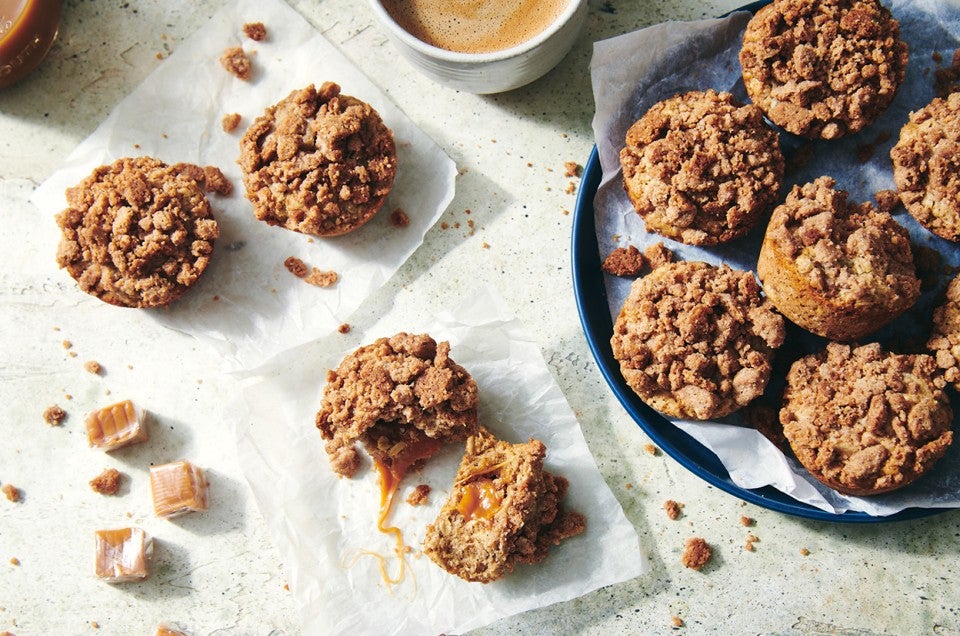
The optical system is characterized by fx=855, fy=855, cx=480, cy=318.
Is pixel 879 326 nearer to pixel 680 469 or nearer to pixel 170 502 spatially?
pixel 680 469

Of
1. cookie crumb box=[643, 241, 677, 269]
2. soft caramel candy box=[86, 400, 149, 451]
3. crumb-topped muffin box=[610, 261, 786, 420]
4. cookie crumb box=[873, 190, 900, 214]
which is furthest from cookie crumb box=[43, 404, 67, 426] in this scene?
cookie crumb box=[873, 190, 900, 214]

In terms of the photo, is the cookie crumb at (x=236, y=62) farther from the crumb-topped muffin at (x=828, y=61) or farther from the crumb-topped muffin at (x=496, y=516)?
the crumb-topped muffin at (x=828, y=61)

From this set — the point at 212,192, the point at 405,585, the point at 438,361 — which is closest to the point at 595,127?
the point at 438,361

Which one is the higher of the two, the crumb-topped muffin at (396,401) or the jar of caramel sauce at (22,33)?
the jar of caramel sauce at (22,33)

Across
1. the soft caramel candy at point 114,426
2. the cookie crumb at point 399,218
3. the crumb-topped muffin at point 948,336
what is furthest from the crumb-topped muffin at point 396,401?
the crumb-topped muffin at point 948,336

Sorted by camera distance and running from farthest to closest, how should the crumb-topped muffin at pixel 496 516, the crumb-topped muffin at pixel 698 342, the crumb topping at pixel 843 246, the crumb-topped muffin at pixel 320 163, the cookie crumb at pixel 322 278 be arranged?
the cookie crumb at pixel 322 278 → the crumb-topped muffin at pixel 320 163 → the crumb-topped muffin at pixel 496 516 → the crumb-topped muffin at pixel 698 342 → the crumb topping at pixel 843 246

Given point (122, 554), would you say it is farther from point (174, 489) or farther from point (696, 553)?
point (696, 553)

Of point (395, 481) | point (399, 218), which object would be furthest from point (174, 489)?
point (399, 218)
